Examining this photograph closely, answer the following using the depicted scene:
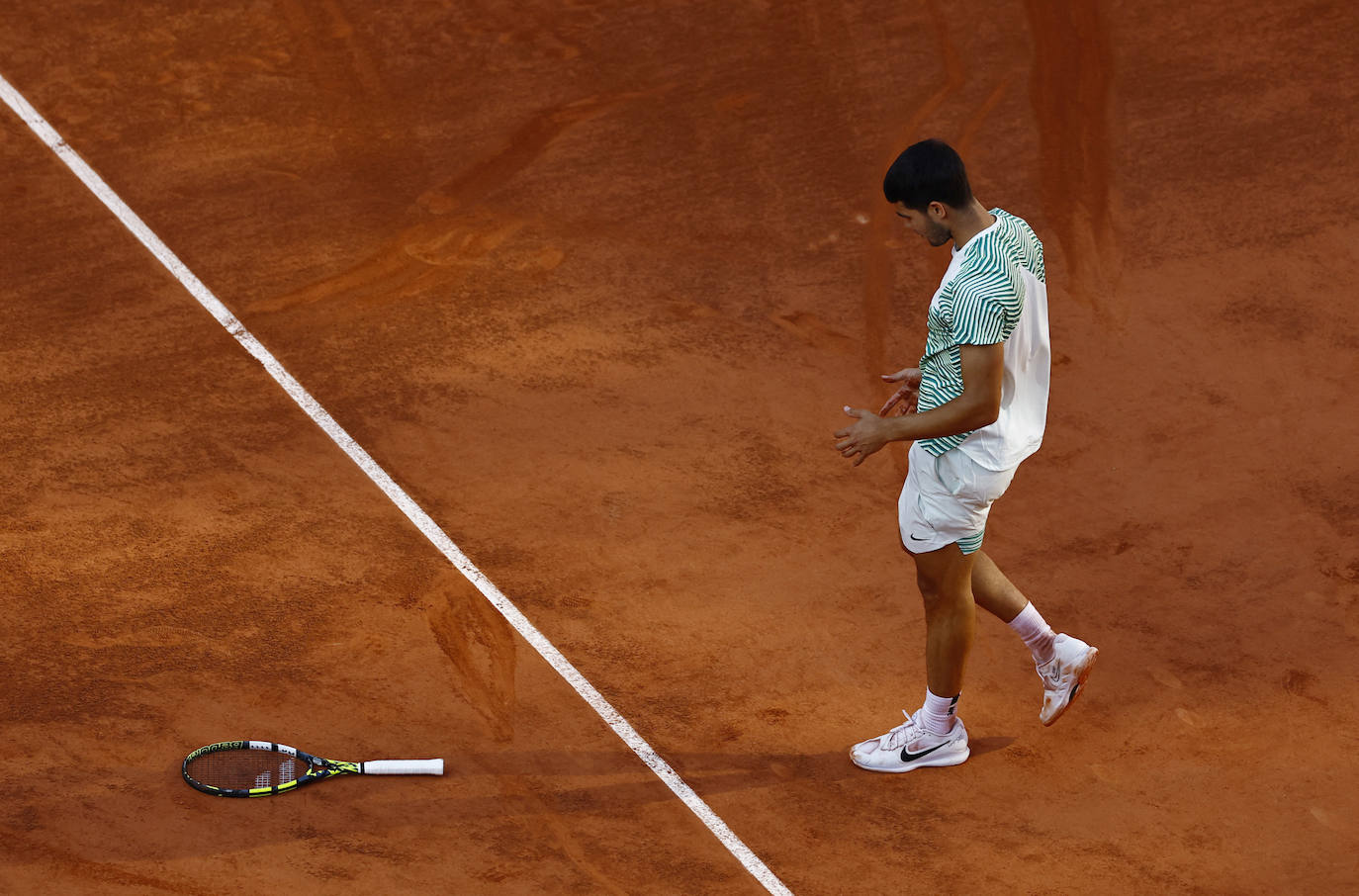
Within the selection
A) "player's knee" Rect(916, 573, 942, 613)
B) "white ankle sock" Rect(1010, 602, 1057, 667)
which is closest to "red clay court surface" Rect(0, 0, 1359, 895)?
"white ankle sock" Rect(1010, 602, 1057, 667)

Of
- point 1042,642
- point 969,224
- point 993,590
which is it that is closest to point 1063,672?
point 1042,642

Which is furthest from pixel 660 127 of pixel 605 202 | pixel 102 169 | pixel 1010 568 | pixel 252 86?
pixel 1010 568

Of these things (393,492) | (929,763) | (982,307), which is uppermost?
(982,307)

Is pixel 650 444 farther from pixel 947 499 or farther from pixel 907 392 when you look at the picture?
pixel 947 499

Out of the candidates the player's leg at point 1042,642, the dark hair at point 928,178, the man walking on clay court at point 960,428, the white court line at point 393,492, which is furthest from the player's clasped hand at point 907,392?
the white court line at point 393,492

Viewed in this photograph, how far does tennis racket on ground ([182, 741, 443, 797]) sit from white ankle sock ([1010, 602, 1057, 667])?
2211 millimetres

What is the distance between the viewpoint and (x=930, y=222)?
4949 mm

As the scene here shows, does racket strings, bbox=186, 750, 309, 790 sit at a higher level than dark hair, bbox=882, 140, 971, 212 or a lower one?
lower

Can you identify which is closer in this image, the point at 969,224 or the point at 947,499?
the point at 969,224

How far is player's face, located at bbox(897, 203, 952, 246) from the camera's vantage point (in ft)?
16.1

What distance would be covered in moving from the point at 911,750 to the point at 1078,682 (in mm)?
685

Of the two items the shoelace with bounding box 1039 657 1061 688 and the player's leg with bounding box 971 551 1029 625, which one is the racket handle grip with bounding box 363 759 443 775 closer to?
the player's leg with bounding box 971 551 1029 625

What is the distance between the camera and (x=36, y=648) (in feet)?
19.7

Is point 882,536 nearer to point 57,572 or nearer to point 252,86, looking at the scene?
point 57,572
